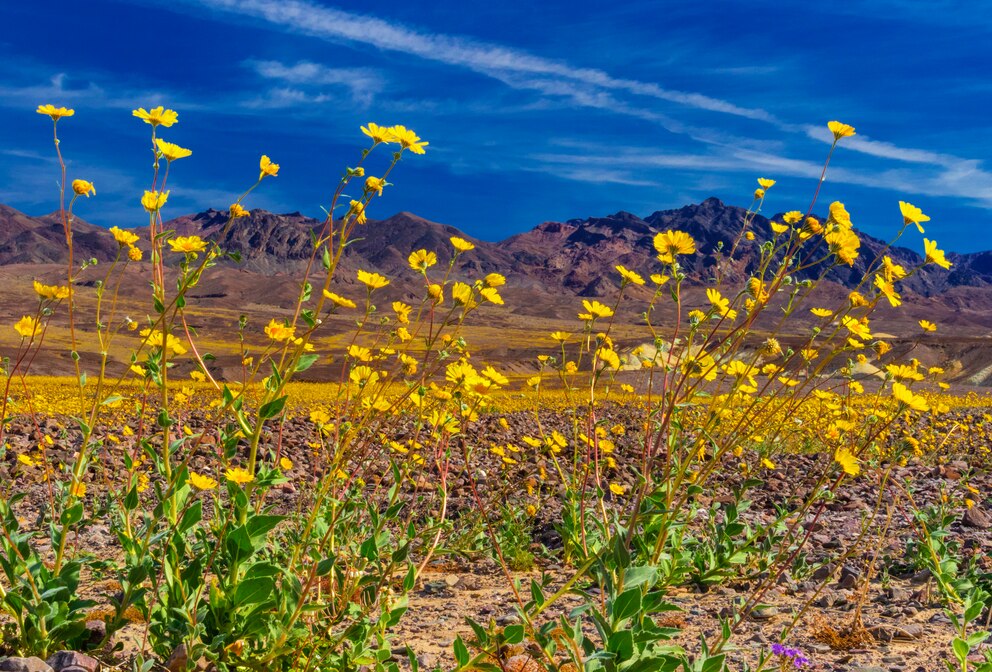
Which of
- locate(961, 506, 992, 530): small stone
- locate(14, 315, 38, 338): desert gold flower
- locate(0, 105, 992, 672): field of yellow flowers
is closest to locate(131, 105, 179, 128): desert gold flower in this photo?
locate(0, 105, 992, 672): field of yellow flowers

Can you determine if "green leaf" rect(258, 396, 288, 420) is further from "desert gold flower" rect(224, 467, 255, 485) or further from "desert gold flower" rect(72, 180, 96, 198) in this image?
"desert gold flower" rect(72, 180, 96, 198)

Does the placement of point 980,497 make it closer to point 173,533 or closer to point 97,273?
point 173,533

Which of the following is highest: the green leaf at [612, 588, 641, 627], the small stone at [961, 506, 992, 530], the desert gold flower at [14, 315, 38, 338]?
the desert gold flower at [14, 315, 38, 338]

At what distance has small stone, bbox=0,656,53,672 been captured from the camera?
7.54ft

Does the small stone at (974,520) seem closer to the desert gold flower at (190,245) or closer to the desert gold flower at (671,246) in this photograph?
the desert gold flower at (671,246)

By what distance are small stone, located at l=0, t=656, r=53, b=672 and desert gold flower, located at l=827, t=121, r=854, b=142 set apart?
308 centimetres

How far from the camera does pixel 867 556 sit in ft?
14.9

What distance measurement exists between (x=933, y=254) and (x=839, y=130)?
517 mm

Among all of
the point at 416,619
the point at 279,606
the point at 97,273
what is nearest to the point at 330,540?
the point at 416,619

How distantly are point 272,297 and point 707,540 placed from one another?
154m

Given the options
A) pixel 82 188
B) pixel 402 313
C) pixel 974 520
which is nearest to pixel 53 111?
pixel 82 188

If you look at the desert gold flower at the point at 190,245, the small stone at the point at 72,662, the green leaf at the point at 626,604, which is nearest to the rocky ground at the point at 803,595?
the small stone at the point at 72,662

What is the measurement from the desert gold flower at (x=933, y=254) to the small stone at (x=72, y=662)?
297cm

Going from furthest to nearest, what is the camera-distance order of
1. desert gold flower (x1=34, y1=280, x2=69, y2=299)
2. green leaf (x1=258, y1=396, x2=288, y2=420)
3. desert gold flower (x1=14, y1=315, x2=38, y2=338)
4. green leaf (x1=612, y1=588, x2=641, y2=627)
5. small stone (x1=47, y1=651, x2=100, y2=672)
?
desert gold flower (x1=14, y1=315, x2=38, y2=338), desert gold flower (x1=34, y1=280, x2=69, y2=299), small stone (x1=47, y1=651, x2=100, y2=672), green leaf (x1=258, y1=396, x2=288, y2=420), green leaf (x1=612, y1=588, x2=641, y2=627)
